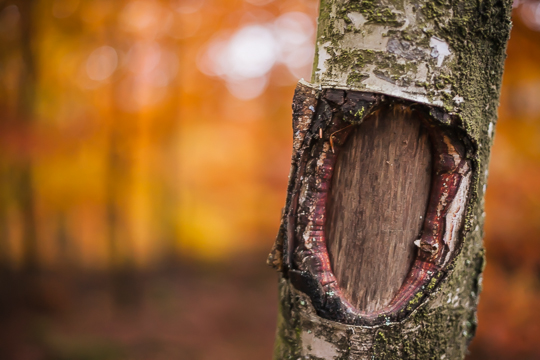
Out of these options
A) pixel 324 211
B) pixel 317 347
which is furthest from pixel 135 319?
pixel 324 211

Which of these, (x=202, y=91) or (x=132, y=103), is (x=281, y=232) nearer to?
(x=132, y=103)

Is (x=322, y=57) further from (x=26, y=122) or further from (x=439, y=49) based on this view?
(x=26, y=122)

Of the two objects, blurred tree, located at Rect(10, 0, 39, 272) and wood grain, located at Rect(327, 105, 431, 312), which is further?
blurred tree, located at Rect(10, 0, 39, 272)

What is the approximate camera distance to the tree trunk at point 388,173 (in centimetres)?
100

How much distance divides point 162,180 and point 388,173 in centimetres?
1072

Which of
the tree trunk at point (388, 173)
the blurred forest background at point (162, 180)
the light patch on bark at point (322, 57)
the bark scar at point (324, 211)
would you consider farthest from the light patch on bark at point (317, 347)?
the blurred forest background at point (162, 180)

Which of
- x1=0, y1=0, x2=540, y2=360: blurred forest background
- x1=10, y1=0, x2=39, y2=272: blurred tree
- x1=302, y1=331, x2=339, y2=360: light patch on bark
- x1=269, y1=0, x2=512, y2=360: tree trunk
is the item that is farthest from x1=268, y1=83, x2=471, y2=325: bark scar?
x1=10, y1=0, x2=39, y2=272: blurred tree

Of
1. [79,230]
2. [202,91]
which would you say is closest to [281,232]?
[202,91]

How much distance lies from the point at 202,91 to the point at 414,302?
33.1ft

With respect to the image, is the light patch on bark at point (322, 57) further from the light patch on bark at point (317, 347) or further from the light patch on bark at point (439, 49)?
the light patch on bark at point (317, 347)

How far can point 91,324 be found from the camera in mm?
7293

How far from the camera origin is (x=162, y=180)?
1096 cm

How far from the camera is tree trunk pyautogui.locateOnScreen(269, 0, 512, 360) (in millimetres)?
995

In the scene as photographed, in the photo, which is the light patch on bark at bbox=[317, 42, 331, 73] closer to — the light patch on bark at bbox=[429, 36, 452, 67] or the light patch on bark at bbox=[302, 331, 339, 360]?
the light patch on bark at bbox=[429, 36, 452, 67]
